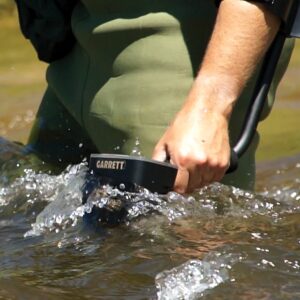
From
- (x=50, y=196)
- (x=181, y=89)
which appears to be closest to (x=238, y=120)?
(x=181, y=89)

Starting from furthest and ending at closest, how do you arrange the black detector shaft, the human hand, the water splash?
the black detector shaft
the human hand
the water splash

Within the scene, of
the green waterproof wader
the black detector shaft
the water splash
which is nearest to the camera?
the water splash

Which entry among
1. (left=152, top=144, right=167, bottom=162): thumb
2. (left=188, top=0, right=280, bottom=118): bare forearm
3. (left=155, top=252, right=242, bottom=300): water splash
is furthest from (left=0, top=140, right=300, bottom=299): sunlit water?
(left=188, top=0, right=280, bottom=118): bare forearm

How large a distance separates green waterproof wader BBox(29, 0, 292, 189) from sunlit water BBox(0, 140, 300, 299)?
166mm

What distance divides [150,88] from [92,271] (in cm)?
56

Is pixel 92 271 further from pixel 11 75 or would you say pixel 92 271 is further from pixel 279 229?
pixel 11 75

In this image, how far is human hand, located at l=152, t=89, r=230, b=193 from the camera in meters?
2.52

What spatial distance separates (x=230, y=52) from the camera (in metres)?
2.61

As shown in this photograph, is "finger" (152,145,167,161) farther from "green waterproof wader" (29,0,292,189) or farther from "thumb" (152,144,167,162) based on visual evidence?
"green waterproof wader" (29,0,292,189)

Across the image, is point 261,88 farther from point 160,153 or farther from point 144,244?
point 144,244

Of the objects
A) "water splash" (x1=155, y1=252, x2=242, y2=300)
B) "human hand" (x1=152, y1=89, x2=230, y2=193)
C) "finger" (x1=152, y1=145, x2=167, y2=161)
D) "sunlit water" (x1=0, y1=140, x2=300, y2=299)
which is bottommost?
"sunlit water" (x1=0, y1=140, x2=300, y2=299)

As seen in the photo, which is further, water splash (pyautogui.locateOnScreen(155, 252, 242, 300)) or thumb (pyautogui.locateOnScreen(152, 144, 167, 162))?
thumb (pyautogui.locateOnScreen(152, 144, 167, 162))

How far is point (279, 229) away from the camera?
2.78 meters

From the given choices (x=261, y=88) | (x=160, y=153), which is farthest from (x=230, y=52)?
(x=160, y=153)
